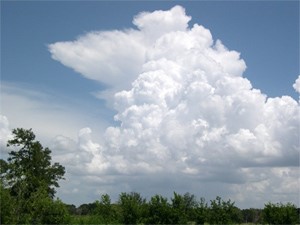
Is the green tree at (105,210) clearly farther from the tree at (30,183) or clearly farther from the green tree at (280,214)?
the green tree at (280,214)

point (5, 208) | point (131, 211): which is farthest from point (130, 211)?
point (5, 208)

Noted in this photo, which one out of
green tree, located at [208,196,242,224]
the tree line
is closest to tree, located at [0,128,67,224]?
the tree line

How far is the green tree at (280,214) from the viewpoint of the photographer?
164 ft

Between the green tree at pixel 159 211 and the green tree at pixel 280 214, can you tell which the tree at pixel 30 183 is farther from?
the green tree at pixel 280 214

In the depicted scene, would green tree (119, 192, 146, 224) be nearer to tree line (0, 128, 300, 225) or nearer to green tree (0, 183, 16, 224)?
tree line (0, 128, 300, 225)

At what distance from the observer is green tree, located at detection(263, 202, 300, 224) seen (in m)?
50.1

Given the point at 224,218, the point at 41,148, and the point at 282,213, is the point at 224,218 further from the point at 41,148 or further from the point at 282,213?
the point at 41,148

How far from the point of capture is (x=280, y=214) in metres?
50.3

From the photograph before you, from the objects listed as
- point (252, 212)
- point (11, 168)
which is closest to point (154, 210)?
point (11, 168)

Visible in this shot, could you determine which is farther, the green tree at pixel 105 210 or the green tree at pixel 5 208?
the green tree at pixel 105 210

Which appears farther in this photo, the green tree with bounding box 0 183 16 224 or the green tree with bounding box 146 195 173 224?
the green tree with bounding box 146 195 173 224

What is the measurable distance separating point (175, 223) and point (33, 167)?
29.3m

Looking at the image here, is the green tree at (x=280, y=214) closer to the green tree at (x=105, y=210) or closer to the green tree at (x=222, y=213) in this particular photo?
the green tree at (x=222, y=213)

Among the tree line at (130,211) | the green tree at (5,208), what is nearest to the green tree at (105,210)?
the tree line at (130,211)
